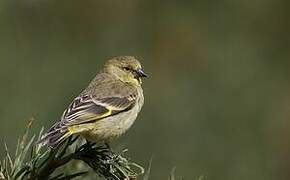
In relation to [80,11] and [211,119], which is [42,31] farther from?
[211,119]

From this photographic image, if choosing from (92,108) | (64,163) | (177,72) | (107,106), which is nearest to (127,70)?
(107,106)

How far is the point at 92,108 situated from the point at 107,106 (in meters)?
0.15

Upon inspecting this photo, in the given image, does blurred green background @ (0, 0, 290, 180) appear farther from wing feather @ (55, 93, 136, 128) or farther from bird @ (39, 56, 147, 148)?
wing feather @ (55, 93, 136, 128)

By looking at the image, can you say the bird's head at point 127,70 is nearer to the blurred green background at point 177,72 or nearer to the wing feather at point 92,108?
the wing feather at point 92,108

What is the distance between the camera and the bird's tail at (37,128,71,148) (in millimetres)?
3308

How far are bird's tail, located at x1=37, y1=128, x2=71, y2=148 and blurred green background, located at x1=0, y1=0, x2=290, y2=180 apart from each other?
7.44ft

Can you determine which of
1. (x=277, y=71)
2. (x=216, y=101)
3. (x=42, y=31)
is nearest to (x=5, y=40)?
(x=42, y=31)

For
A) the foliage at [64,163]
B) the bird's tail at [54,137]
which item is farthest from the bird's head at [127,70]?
the foliage at [64,163]

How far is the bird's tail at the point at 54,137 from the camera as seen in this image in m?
3.31

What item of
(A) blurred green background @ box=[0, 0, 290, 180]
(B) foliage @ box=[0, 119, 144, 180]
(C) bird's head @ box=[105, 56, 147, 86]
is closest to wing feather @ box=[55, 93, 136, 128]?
(C) bird's head @ box=[105, 56, 147, 86]

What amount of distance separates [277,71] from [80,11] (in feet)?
8.31

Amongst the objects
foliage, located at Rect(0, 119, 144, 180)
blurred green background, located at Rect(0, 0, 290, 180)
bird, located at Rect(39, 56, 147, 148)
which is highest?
foliage, located at Rect(0, 119, 144, 180)

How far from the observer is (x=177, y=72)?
9.33 m

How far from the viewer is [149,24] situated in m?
10.4
